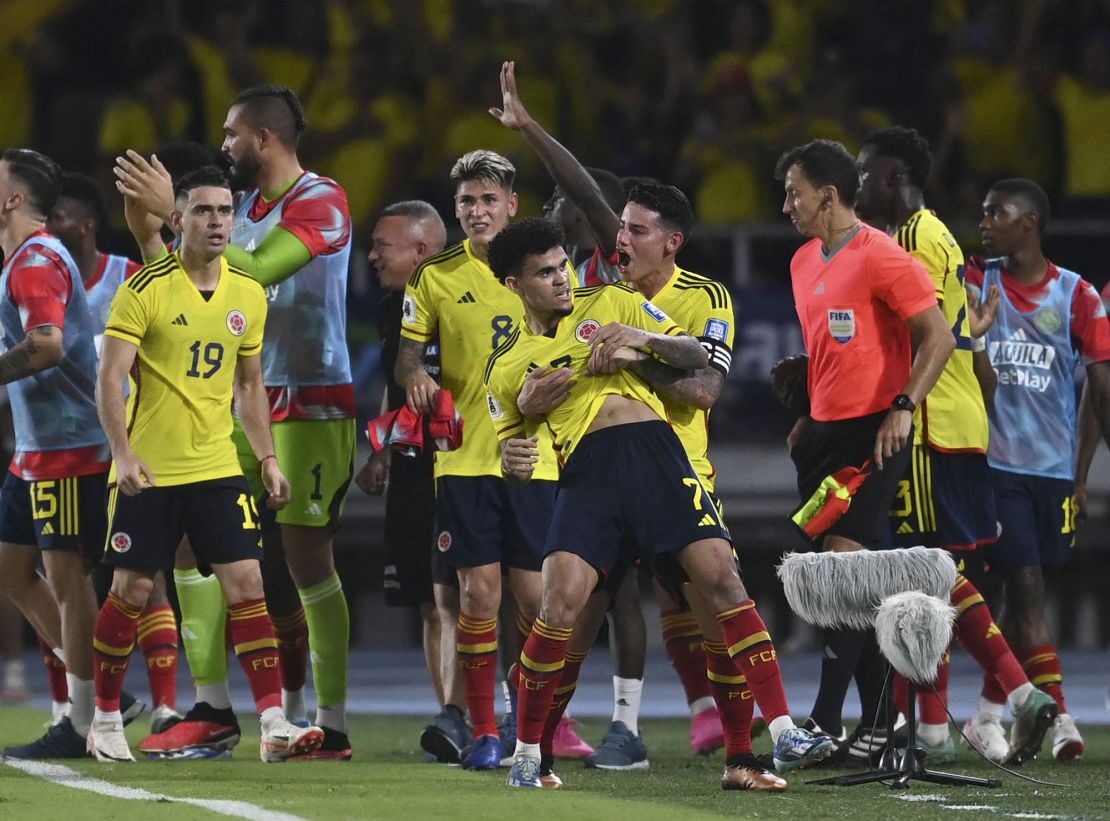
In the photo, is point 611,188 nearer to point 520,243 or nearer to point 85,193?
point 520,243

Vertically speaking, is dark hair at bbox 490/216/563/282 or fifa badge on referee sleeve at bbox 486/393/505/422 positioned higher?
dark hair at bbox 490/216/563/282

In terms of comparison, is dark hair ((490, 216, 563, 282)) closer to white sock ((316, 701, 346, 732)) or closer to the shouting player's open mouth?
the shouting player's open mouth

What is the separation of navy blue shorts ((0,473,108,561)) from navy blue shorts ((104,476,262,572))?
0.63 metres

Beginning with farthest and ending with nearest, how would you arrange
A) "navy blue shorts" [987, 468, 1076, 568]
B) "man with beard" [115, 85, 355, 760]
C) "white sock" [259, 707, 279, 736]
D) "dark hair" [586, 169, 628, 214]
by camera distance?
1. "navy blue shorts" [987, 468, 1076, 568]
2. "dark hair" [586, 169, 628, 214]
3. "man with beard" [115, 85, 355, 760]
4. "white sock" [259, 707, 279, 736]

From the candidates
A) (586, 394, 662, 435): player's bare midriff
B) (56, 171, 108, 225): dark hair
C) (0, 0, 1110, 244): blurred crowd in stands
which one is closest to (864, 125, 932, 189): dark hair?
(586, 394, 662, 435): player's bare midriff

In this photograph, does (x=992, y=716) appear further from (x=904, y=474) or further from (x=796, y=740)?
(x=796, y=740)

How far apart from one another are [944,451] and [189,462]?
2771 mm

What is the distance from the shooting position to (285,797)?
561 centimetres

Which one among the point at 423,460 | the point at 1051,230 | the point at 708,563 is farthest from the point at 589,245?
the point at 1051,230

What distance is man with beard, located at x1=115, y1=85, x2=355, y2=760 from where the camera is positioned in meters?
7.47

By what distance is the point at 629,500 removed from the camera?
5.82 meters

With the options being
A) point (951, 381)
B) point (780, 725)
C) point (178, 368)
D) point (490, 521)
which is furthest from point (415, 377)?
point (951, 381)

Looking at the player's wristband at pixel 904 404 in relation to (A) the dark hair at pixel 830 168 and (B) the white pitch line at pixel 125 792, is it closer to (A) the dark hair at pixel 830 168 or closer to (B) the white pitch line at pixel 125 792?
(A) the dark hair at pixel 830 168

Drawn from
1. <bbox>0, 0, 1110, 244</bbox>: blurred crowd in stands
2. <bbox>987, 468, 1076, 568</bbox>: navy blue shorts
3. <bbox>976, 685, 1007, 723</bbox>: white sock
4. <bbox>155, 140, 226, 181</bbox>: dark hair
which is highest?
<bbox>0, 0, 1110, 244</bbox>: blurred crowd in stands
